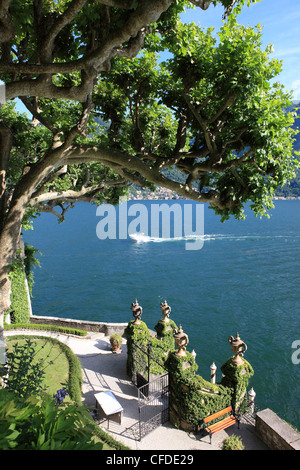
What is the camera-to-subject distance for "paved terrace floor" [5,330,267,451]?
10695 millimetres

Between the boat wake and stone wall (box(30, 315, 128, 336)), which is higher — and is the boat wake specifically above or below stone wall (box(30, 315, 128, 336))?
above

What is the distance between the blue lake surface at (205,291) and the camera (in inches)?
905

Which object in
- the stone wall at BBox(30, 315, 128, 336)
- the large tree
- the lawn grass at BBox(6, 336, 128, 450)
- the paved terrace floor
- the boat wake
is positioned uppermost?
the large tree

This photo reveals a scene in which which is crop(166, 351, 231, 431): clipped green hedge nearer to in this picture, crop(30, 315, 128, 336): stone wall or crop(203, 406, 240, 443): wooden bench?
crop(203, 406, 240, 443): wooden bench

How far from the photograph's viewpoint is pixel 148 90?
1143cm

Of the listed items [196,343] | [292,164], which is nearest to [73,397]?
[292,164]

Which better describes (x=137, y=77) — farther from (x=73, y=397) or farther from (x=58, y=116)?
(x=73, y=397)

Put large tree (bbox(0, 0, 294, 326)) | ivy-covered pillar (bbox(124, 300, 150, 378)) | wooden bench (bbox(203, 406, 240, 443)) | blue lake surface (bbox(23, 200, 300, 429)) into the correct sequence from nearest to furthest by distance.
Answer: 1. large tree (bbox(0, 0, 294, 326))
2. wooden bench (bbox(203, 406, 240, 443))
3. ivy-covered pillar (bbox(124, 300, 150, 378))
4. blue lake surface (bbox(23, 200, 300, 429))

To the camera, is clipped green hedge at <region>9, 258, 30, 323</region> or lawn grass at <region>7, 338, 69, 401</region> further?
clipped green hedge at <region>9, 258, 30, 323</region>

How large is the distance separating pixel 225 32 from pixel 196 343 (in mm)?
21486

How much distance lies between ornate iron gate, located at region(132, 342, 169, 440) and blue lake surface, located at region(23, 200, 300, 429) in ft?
26.4

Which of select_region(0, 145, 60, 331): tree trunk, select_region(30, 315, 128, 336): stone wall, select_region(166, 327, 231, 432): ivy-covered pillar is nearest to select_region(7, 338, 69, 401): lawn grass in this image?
select_region(166, 327, 231, 432): ivy-covered pillar

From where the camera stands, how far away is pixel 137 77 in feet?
36.9

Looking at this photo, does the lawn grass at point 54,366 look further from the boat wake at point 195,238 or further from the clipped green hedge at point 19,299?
the boat wake at point 195,238
